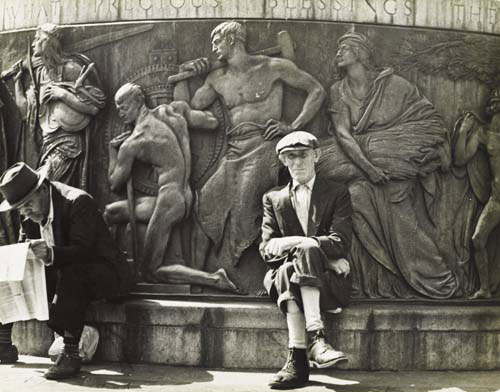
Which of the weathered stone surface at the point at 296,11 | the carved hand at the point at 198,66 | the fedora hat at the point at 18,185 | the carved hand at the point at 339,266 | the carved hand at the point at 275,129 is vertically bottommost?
the carved hand at the point at 339,266

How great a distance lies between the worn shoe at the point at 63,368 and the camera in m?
7.20

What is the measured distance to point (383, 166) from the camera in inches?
316

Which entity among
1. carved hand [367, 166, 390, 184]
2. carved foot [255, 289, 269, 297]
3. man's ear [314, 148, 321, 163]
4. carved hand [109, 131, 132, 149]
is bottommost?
carved foot [255, 289, 269, 297]

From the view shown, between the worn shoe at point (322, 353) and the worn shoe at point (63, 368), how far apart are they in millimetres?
1890

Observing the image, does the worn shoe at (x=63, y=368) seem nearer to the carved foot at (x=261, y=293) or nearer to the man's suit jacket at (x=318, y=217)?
the carved foot at (x=261, y=293)

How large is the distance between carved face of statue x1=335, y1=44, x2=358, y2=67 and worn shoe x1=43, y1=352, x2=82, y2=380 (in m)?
3.40

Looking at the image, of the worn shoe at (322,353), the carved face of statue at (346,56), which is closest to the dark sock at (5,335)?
the worn shoe at (322,353)

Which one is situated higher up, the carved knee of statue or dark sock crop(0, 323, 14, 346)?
the carved knee of statue

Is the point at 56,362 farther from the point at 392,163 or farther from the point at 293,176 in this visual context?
the point at 392,163

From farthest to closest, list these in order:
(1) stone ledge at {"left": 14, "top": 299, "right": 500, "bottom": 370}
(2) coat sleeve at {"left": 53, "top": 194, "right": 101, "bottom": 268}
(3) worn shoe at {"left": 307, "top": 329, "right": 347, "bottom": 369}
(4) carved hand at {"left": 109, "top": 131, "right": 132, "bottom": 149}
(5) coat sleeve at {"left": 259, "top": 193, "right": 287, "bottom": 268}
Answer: (4) carved hand at {"left": 109, "top": 131, "right": 132, "bottom": 149}
(1) stone ledge at {"left": 14, "top": 299, "right": 500, "bottom": 370}
(5) coat sleeve at {"left": 259, "top": 193, "right": 287, "bottom": 268}
(2) coat sleeve at {"left": 53, "top": 194, "right": 101, "bottom": 268}
(3) worn shoe at {"left": 307, "top": 329, "right": 347, "bottom": 369}

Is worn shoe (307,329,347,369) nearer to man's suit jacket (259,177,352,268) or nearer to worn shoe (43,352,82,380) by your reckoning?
man's suit jacket (259,177,352,268)

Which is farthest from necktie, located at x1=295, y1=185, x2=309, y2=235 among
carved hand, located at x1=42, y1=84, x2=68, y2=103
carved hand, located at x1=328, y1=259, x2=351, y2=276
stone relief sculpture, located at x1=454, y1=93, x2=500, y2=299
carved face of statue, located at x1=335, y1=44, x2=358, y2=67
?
carved hand, located at x1=42, y1=84, x2=68, y2=103

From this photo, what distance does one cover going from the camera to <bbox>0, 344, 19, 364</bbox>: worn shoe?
791 centimetres

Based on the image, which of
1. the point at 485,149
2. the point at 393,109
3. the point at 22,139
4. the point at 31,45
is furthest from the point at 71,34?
the point at 485,149
